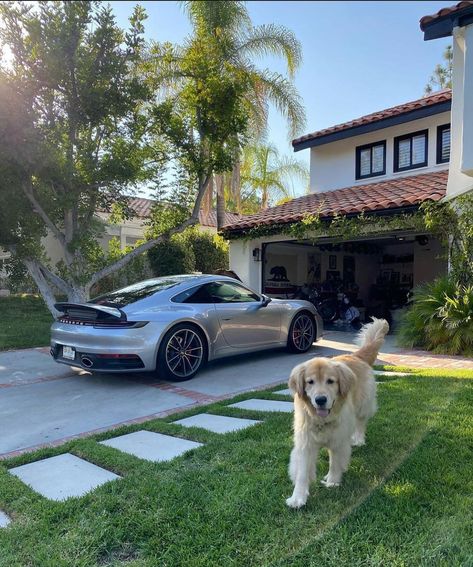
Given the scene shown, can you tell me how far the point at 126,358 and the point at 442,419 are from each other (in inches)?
144

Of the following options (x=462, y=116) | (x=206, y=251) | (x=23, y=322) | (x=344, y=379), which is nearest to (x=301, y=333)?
(x=462, y=116)

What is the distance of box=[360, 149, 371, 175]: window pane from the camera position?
13430 millimetres

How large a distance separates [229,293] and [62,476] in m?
4.22

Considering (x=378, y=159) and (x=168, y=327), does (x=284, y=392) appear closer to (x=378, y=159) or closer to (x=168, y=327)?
(x=168, y=327)

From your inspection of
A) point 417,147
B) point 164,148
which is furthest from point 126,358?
point 417,147

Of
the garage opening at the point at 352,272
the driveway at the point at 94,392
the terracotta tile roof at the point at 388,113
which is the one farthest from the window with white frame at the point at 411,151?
the driveway at the point at 94,392

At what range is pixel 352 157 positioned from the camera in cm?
1372

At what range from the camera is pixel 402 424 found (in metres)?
4.02

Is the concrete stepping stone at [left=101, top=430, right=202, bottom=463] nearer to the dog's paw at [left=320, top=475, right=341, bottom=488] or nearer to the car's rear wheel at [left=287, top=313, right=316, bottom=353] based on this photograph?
the dog's paw at [left=320, top=475, right=341, bottom=488]

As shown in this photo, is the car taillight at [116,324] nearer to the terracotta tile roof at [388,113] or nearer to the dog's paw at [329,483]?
the dog's paw at [329,483]

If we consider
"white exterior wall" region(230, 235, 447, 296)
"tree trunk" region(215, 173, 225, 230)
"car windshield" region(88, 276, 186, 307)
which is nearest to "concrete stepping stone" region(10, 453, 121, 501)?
"car windshield" region(88, 276, 186, 307)

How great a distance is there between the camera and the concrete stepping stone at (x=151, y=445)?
3670mm

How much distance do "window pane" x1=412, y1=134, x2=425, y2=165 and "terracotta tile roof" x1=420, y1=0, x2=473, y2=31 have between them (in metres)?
3.76

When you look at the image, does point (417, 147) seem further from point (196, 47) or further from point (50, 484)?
point (50, 484)
